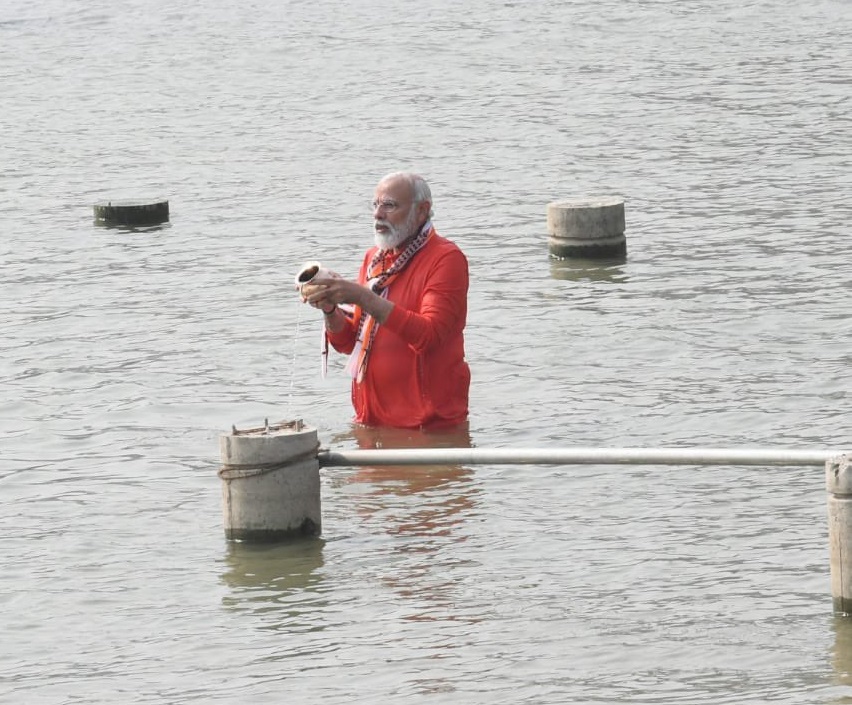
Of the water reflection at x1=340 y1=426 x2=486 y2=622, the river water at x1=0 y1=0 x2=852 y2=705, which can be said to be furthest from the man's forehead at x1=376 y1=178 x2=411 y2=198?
the river water at x1=0 y1=0 x2=852 y2=705

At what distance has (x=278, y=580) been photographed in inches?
344

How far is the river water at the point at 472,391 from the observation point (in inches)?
307

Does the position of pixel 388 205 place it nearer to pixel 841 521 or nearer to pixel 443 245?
pixel 443 245

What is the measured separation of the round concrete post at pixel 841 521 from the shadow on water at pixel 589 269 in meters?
7.81

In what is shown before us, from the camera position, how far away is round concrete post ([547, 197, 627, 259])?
16250 millimetres

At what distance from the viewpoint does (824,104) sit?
23578mm

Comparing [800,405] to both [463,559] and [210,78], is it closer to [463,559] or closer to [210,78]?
[463,559]

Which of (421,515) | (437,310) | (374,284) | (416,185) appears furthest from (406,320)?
(421,515)

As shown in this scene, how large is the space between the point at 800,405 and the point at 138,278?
675 cm

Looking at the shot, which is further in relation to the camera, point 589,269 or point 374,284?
point 589,269

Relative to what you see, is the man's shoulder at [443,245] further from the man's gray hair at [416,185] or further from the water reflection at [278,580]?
the water reflection at [278,580]

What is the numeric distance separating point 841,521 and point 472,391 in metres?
4.94

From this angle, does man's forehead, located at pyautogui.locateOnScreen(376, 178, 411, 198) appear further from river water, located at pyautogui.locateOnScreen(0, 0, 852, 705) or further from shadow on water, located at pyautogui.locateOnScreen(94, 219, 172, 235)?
shadow on water, located at pyautogui.locateOnScreen(94, 219, 172, 235)

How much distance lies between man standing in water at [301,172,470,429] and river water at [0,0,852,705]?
398 millimetres
